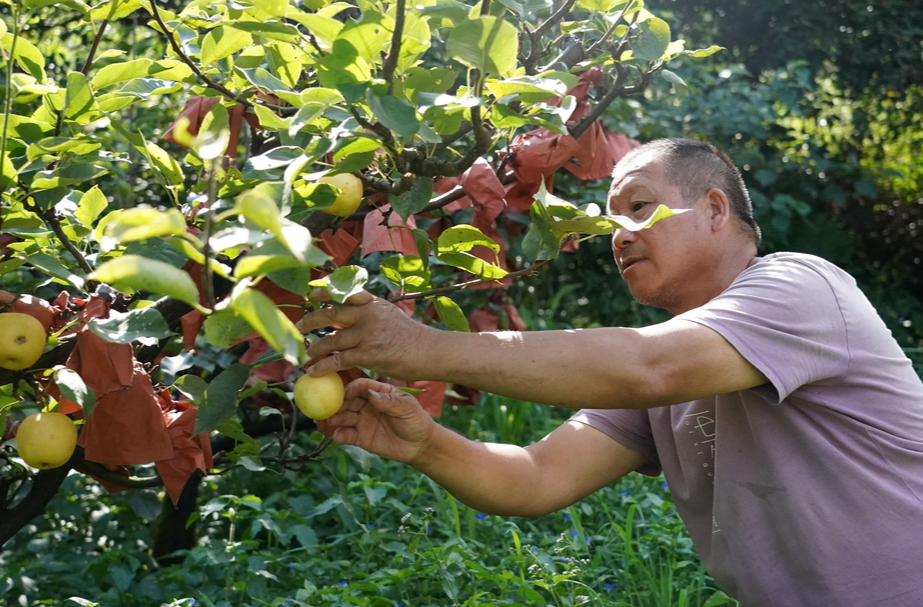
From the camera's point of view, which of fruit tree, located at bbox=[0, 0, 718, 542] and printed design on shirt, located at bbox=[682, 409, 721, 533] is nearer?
fruit tree, located at bbox=[0, 0, 718, 542]

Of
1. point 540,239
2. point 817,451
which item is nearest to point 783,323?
point 817,451

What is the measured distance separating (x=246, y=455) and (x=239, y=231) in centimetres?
108

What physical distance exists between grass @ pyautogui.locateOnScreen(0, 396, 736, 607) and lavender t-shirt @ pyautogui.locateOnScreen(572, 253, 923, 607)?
0.43m

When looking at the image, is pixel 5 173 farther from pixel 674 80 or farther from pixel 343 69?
pixel 674 80

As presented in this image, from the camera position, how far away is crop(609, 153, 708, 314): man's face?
1805 millimetres

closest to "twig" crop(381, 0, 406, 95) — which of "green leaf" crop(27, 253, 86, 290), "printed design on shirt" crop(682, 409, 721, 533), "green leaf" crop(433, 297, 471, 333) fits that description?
"green leaf" crop(433, 297, 471, 333)

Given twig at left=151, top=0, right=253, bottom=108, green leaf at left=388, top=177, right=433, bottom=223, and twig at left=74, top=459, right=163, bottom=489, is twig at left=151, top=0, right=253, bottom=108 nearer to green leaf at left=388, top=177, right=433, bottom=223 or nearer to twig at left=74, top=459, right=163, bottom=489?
green leaf at left=388, top=177, right=433, bottom=223

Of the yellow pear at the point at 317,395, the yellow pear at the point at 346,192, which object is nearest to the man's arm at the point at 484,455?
the yellow pear at the point at 317,395

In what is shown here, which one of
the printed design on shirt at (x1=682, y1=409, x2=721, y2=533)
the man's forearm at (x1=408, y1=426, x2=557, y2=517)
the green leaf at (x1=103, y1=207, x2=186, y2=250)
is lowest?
the man's forearm at (x1=408, y1=426, x2=557, y2=517)

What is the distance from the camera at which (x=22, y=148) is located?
1.35 meters

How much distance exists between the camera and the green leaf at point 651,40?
148cm

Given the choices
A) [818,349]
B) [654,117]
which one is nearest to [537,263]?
[818,349]

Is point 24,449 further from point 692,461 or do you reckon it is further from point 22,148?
point 692,461

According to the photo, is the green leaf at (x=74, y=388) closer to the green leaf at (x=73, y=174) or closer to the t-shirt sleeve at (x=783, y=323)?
the green leaf at (x=73, y=174)
